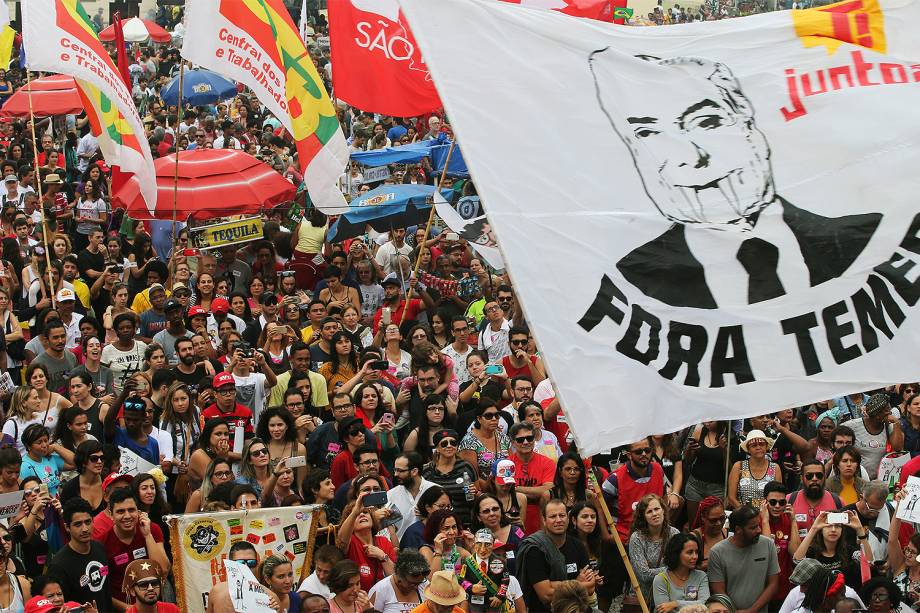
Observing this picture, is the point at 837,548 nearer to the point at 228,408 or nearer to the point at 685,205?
the point at 685,205

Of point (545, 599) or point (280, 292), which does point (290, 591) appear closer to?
point (545, 599)

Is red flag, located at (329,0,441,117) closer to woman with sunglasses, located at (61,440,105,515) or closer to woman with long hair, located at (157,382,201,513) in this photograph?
woman with long hair, located at (157,382,201,513)

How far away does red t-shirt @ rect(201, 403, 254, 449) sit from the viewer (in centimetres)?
1080

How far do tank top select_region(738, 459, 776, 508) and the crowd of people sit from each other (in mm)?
17

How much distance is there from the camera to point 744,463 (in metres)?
10.9

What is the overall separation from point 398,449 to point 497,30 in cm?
552

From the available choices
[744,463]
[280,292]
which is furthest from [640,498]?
[280,292]

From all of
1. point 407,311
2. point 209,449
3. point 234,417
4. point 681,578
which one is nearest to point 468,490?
point 681,578

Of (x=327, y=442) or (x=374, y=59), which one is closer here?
(x=327, y=442)

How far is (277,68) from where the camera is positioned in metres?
14.6


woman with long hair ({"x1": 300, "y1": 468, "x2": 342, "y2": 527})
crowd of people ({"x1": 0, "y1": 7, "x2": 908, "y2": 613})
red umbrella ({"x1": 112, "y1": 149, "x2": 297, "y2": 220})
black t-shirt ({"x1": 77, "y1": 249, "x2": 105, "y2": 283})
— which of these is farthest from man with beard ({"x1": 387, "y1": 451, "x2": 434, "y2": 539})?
black t-shirt ({"x1": 77, "y1": 249, "x2": 105, "y2": 283})

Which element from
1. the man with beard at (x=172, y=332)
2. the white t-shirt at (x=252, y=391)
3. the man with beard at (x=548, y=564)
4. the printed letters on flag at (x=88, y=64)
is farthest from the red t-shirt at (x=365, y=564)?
the printed letters on flag at (x=88, y=64)

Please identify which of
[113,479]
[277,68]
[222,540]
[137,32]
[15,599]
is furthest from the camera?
[137,32]

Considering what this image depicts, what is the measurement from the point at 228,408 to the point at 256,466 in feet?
3.84
